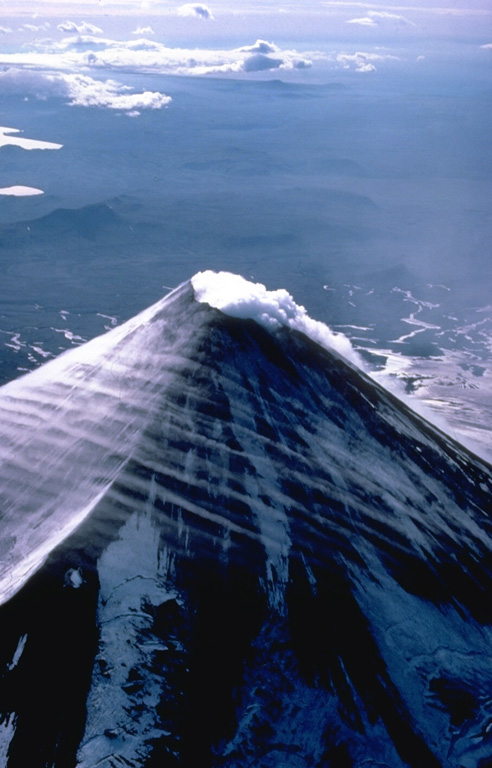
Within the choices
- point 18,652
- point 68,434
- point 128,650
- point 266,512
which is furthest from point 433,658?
point 68,434

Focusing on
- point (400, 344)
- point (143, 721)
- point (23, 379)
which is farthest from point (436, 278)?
point (143, 721)

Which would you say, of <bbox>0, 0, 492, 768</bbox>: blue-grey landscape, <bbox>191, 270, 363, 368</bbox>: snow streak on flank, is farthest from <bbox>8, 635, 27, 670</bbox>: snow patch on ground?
<bbox>191, 270, 363, 368</bbox>: snow streak on flank

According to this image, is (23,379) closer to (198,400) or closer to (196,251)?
(198,400)

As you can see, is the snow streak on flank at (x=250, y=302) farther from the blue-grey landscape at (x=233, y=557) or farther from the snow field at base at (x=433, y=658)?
the snow field at base at (x=433, y=658)

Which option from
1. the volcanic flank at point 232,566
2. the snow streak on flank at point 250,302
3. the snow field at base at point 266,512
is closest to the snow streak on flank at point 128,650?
the volcanic flank at point 232,566

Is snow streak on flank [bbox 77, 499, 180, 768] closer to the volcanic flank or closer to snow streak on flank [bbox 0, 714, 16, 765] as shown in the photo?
the volcanic flank

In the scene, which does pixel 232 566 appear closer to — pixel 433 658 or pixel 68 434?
pixel 433 658
